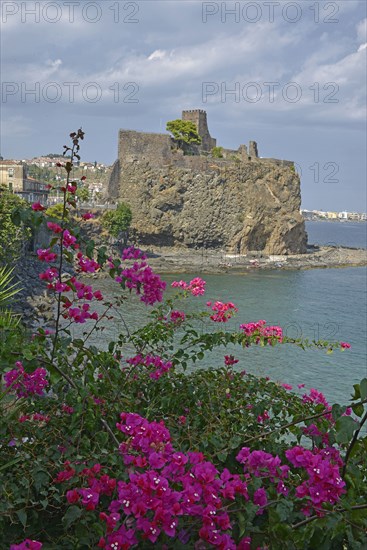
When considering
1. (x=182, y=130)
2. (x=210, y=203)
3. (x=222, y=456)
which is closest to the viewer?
(x=222, y=456)

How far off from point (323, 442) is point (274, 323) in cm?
2416

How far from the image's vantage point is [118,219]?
170ft

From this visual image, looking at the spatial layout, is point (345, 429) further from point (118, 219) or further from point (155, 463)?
point (118, 219)

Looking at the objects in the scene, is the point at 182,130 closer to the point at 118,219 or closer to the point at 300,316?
the point at 118,219

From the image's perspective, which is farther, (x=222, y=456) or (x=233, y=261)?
(x=233, y=261)

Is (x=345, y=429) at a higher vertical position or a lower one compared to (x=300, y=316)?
higher

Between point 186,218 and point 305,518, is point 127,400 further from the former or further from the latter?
point 186,218

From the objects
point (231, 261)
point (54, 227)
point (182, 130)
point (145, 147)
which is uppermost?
point (182, 130)

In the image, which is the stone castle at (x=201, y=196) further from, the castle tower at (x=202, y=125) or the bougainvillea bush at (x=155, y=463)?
the bougainvillea bush at (x=155, y=463)

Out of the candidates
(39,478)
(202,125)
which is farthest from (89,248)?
(202,125)

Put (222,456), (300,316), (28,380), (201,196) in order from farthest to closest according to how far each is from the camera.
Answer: (201,196), (300,316), (28,380), (222,456)

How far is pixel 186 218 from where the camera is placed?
5619 cm

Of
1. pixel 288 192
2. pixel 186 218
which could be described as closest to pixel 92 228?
pixel 186 218

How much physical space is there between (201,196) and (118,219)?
9255 millimetres
